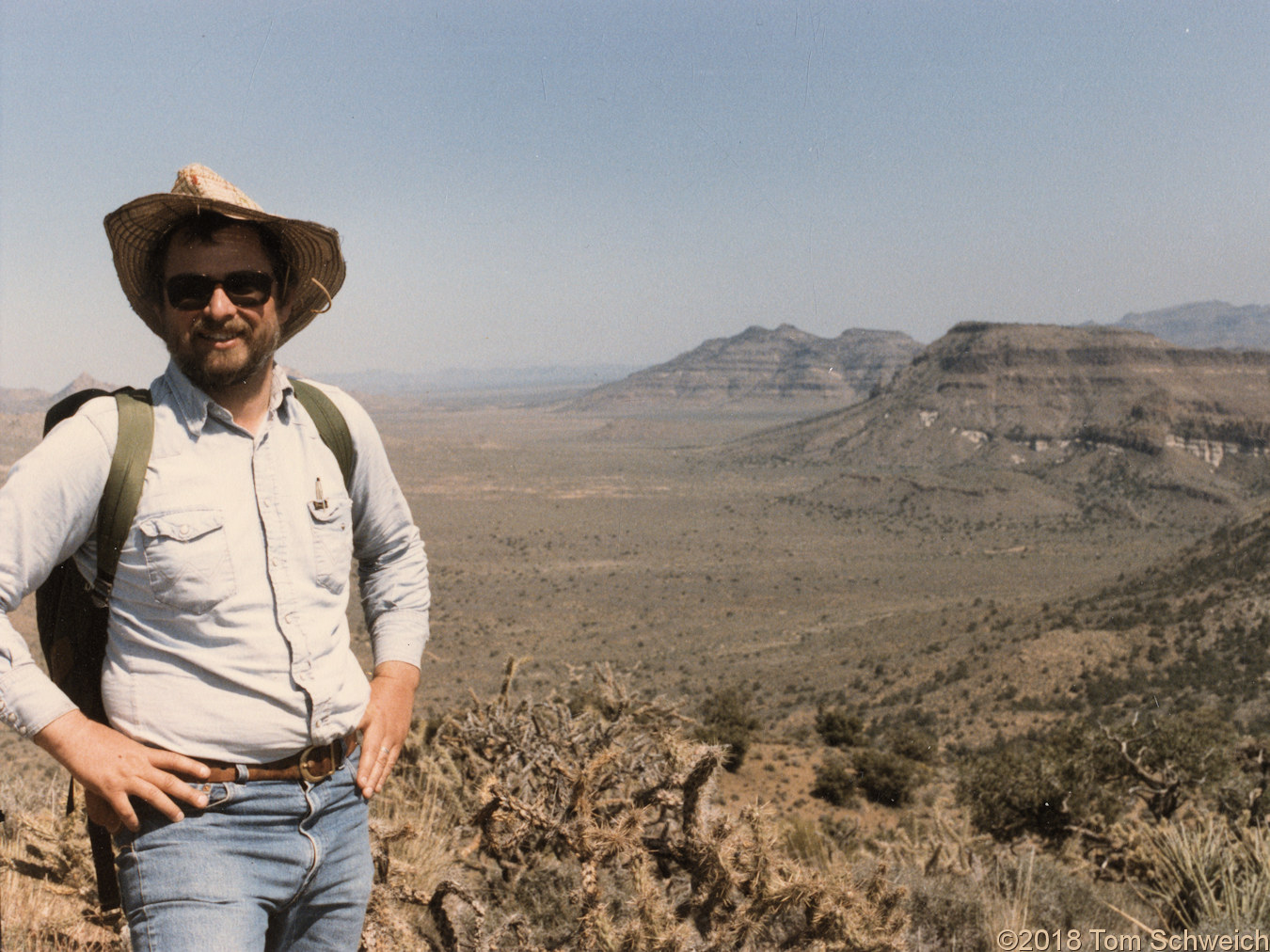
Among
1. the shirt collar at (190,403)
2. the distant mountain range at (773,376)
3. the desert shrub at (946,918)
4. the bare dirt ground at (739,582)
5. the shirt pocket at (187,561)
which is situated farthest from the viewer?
the distant mountain range at (773,376)

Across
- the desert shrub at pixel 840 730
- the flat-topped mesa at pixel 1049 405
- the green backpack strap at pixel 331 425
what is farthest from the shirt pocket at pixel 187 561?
the flat-topped mesa at pixel 1049 405

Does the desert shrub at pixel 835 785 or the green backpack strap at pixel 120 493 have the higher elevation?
the green backpack strap at pixel 120 493

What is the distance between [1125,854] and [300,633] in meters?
6.65

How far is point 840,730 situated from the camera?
16.3 m

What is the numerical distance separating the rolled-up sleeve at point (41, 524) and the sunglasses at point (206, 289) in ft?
1.10

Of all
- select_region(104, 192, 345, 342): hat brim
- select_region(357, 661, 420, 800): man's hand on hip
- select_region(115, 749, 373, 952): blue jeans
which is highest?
select_region(104, 192, 345, 342): hat brim

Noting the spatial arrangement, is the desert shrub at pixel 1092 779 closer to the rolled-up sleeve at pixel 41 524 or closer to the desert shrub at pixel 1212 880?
the desert shrub at pixel 1212 880

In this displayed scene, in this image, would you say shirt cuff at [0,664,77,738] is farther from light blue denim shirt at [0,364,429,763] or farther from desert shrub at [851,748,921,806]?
desert shrub at [851,748,921,806]

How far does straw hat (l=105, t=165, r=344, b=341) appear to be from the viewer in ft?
5.62

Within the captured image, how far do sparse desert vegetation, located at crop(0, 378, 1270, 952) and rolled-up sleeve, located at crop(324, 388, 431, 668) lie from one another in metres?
0.92

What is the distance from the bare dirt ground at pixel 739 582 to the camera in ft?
77.4

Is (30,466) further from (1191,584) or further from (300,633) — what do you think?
(1191,584)

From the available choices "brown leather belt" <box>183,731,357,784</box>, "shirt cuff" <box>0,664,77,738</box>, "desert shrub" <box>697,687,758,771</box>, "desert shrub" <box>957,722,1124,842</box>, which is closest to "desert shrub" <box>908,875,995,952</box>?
"brown leather belt" <box>183,731,357,784</box>

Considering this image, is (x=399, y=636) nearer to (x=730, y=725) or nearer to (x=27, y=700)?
(x=27, y=700)
